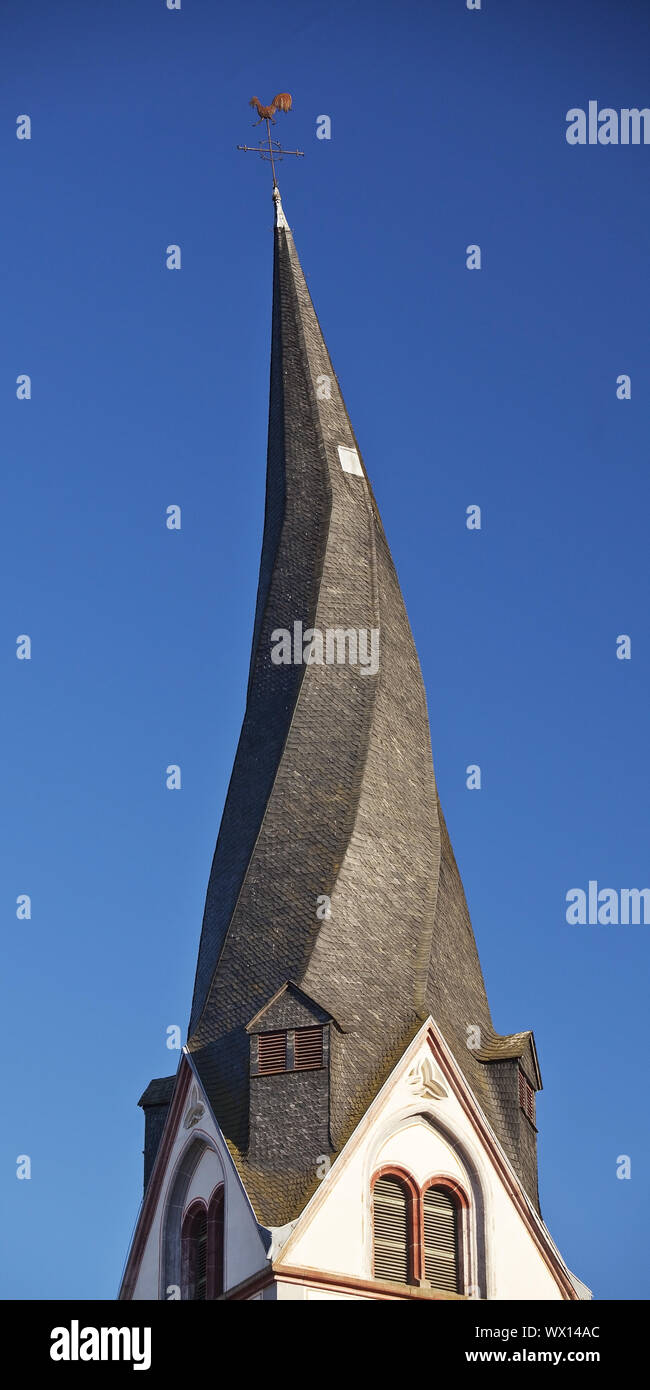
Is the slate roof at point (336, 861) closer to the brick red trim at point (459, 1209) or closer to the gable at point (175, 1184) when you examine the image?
the gable at point (175, 1184)

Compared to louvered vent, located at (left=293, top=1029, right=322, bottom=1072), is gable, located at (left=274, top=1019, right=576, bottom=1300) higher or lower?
lower

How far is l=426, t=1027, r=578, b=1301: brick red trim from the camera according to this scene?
130ft

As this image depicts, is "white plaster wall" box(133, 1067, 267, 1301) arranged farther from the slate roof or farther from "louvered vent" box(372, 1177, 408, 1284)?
"louvered vent" box(372, 1177, 408, 1284)

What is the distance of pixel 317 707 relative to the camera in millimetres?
43344

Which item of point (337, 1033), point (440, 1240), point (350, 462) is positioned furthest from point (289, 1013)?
point (350, 462)

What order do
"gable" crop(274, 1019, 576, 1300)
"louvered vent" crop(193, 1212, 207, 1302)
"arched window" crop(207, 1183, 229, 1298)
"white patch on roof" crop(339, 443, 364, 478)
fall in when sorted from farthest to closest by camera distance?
"white patch on roof" crop(339, 443, 364, 478)
"louvered vent" crop(193, 1212, 207, 1302)
"arched window" crop(207, 1183, 229, 1298)
"gable" crop(274, 1019, 576, 1300)

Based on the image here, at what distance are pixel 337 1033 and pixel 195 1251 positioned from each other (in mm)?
3426

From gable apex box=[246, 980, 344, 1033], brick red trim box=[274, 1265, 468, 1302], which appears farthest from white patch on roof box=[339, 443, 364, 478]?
brick red trim box=[274, 1265, 468, 1302]

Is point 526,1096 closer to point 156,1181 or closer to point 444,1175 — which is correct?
point 444,1175

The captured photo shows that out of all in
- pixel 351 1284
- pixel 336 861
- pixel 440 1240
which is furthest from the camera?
pixel 336 861

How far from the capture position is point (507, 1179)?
131ft

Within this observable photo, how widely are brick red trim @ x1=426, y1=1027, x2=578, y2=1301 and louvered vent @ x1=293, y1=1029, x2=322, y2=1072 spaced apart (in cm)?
162

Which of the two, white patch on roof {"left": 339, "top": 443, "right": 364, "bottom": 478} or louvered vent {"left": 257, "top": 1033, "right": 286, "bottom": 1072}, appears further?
white patch on roof {"left": 339, "top": 443, "right": 364, "bottom": 478}
